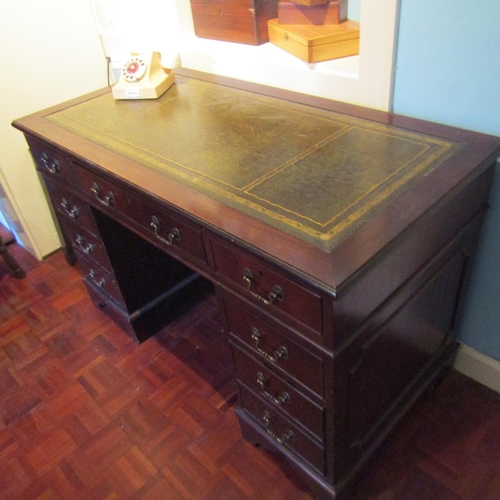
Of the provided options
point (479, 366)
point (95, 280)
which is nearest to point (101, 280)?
point (95, 280)

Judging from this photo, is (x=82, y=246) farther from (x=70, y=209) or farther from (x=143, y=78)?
(x=143, y=78)

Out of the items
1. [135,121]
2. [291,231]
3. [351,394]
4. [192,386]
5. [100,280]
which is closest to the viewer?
[291,231]

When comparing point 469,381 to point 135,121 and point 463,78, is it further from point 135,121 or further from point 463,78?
point 135,121

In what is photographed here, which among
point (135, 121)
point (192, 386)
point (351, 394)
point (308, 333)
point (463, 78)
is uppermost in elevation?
point (463, 78)

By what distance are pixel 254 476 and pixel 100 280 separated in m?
0.89

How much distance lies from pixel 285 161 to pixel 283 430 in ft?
2.18

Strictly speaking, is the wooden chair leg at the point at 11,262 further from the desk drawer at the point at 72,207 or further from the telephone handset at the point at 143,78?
the telephone handset at the point at 143,78

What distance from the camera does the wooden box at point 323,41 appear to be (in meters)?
1.28

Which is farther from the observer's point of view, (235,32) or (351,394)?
(235,32)

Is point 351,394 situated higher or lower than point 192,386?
higher

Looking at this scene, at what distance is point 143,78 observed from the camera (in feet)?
4.91

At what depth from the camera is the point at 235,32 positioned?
155 centimetres

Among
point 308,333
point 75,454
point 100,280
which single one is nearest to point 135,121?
point 100,280

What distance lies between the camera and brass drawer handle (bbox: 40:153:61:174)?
1.43 m
